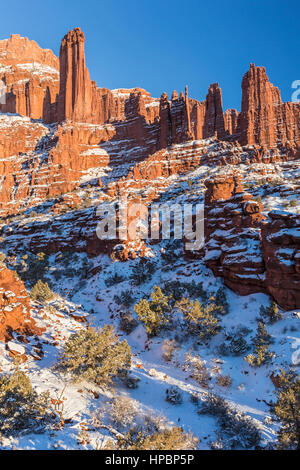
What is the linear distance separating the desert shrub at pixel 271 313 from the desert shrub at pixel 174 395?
598 centimetres

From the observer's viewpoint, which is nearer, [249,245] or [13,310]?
[13,310]

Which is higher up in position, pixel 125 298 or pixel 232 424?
pixel 125 298

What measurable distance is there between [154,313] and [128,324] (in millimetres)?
2604

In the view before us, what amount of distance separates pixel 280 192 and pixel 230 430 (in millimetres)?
26115

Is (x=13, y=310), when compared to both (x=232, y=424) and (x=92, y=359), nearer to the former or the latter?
(x=92, y=359)

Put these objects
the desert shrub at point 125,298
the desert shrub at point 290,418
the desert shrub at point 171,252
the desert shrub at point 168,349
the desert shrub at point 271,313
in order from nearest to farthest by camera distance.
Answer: the desert shrub at point 290,418 → the desert shrub at point 168,349 → the desert shrub at point 271,313 → the desert shrub at point 125,298 → the desert shrub at point 171,252

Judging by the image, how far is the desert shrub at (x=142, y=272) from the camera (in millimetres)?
21425

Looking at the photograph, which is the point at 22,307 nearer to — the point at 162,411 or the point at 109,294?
the point at 162,411

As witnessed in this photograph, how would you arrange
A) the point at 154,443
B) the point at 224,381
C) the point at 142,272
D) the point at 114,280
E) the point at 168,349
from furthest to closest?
the point at 114,280 < the point at 142,272 < the point at 168,349 < the point at 224,381 < the point at 154,443

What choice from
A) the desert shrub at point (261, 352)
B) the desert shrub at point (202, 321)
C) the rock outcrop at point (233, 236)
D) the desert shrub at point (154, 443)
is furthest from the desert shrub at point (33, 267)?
the desert shrub at point (154, 443)

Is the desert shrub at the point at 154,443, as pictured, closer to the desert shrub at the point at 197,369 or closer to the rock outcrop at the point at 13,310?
the desert shrub at the point at 197,369

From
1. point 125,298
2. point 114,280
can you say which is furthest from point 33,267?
point 125,298

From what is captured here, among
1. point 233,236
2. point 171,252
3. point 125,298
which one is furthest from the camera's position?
point 171,252

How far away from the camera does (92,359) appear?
9664 millimetres
